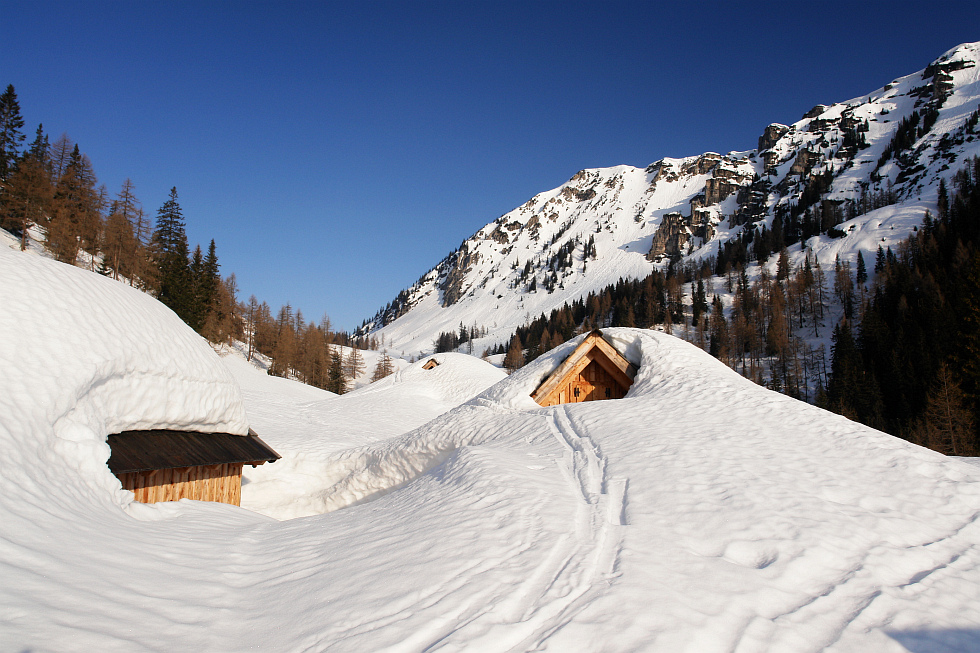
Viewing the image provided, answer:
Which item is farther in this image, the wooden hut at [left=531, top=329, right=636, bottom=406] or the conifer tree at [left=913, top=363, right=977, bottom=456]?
the conifer tree at [left=913, top=363, right=977, bottom=456]

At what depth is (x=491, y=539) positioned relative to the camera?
4898 mm

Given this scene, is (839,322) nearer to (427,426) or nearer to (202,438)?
(427,426)

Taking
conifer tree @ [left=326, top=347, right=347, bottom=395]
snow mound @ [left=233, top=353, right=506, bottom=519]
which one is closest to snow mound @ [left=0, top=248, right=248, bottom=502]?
snow mound @ [left=233, top=353, right=506, bottom=519]

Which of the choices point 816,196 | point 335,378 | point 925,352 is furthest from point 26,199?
point 816,196

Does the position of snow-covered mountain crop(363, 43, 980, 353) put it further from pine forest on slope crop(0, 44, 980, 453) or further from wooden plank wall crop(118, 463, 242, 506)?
wooden plank wall crop(118, 463, 242, 506)

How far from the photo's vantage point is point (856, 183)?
127562 millimetres

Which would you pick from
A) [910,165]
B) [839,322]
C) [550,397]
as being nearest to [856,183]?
[910,165]

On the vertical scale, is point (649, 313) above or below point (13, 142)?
below

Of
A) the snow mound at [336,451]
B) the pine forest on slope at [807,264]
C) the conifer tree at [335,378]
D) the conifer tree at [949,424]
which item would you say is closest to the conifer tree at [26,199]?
the snow mound at [336,451]

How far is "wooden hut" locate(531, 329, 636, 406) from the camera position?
13.9 metres

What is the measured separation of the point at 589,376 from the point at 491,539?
414 inches

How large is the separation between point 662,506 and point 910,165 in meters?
161

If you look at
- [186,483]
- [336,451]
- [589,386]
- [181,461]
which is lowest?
[336,451]

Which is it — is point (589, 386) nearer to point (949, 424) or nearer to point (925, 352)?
point (949, 424)
